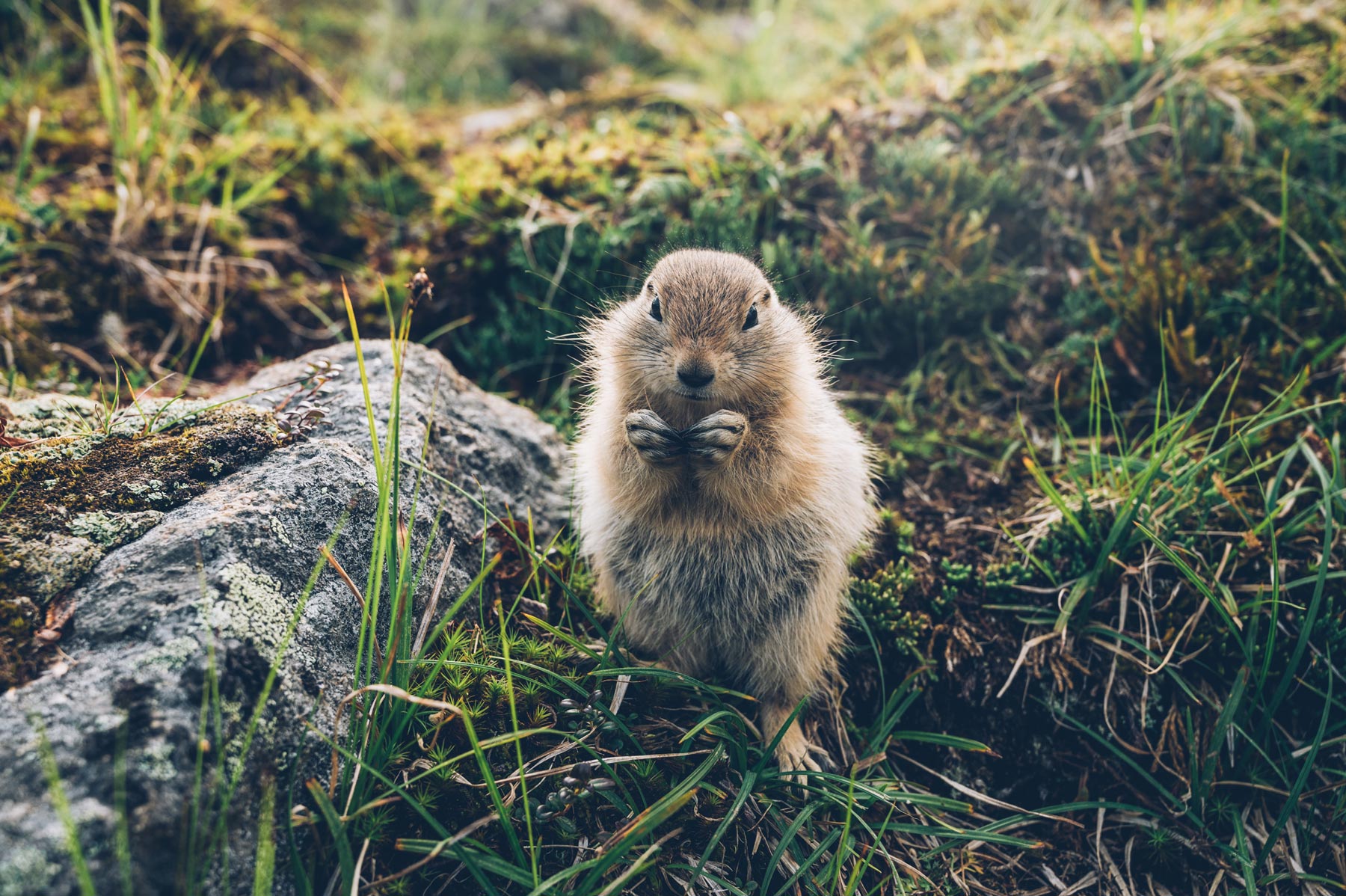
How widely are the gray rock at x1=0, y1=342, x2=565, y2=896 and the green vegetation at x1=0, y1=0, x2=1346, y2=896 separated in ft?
0.45

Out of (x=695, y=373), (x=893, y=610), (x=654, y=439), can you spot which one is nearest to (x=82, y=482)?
(x=654, y=439)

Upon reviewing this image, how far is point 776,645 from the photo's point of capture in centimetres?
366

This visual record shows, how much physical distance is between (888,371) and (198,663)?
13.2 ft

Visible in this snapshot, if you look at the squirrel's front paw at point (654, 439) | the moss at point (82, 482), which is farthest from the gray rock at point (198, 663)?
the squirrel's front paw at point (654, 439)

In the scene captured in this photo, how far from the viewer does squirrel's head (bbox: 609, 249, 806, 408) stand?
3311 millimetres

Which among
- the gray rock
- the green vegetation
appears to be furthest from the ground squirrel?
the gray rock

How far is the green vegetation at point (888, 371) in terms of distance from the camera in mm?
2988

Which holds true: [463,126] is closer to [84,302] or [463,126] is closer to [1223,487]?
[84,302]

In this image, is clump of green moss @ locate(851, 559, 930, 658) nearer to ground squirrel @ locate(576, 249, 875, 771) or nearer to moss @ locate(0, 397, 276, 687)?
ground squirrel @ locate(576, 249, 875, 771)

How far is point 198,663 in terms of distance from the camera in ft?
7.78

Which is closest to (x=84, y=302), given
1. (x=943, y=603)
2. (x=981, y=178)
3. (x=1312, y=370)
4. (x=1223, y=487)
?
(x=943, y=603)

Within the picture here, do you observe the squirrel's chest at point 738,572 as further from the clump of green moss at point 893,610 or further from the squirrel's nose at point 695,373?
the squirrel's nose at point 695,373

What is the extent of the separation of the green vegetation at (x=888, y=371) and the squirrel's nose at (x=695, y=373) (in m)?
1.04

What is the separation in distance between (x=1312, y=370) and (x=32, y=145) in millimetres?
7792
